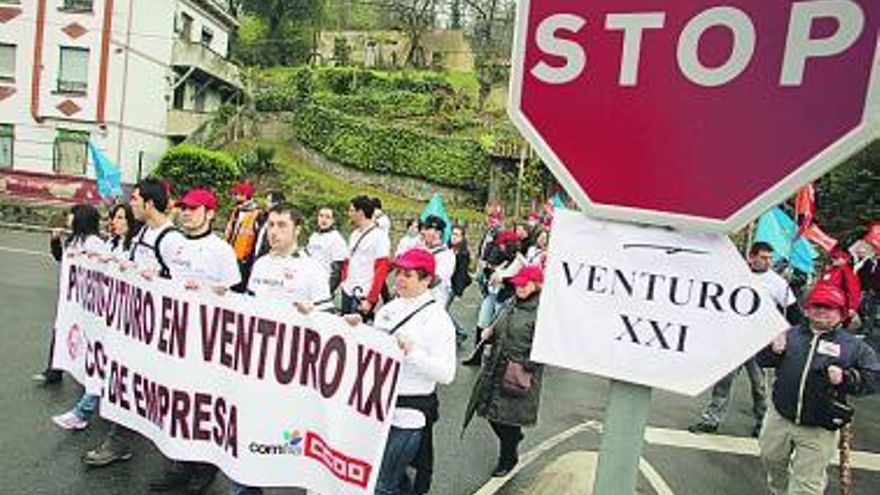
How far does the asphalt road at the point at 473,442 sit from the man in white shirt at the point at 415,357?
1.38 meters

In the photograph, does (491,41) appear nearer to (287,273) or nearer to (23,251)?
(23,251)

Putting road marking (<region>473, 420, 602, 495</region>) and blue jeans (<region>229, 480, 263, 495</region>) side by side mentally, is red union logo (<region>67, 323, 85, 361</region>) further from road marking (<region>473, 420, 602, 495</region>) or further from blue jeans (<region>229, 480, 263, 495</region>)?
road marking (<region>473, 420, 602, 495</region>)

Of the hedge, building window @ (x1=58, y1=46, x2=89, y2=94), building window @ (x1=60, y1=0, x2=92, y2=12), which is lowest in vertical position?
the hedge

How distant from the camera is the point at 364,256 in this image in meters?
7.43

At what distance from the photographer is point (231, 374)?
421 centimetres

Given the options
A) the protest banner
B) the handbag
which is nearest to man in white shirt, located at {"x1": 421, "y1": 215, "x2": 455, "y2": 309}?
the handbag

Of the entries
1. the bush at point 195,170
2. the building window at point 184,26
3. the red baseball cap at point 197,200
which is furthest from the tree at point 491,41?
the red baseball cap at point 197,200

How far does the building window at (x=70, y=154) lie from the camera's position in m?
29.3

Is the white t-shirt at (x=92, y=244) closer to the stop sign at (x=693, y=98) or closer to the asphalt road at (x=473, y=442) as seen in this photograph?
the asphalt road at (x=473, y=442)

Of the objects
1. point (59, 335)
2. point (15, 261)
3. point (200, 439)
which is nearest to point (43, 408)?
point (59, 335)

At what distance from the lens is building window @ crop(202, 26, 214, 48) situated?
3676 cm

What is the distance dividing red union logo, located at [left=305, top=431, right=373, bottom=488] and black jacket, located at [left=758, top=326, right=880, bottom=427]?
252 centimetres

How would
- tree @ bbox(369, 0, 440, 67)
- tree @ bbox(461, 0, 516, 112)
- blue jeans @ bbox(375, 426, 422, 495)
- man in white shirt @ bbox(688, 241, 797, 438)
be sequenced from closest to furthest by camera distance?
blue jeans @ bbox(375, 426, 422, 495)
man in white shirt @ bbox(688, 241, 797, 438)
tree @ bbox(461, 0, 516, 112)
tree @ bbox(369, 0, 440, 67)

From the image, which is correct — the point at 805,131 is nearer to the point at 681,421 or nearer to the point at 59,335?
the point at 59,335
